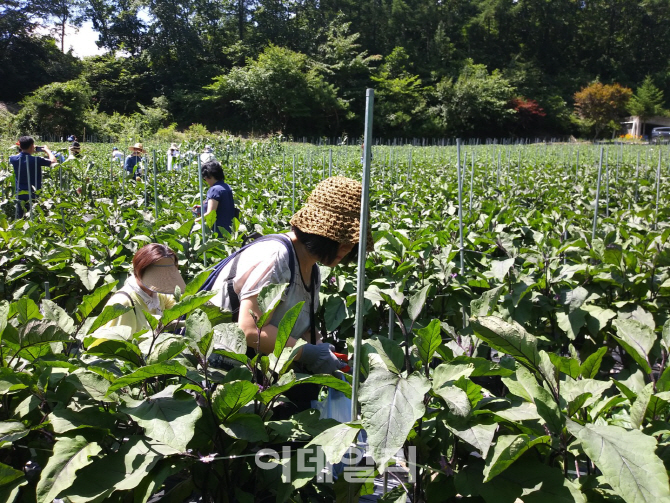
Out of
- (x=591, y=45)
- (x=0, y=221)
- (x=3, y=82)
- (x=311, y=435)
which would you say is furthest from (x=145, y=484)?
(x=591, y=45)

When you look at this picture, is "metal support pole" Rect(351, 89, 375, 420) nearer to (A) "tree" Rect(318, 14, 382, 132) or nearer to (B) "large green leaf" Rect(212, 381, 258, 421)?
(B) "large green leaf" Rect(212, 381, 258, 421)

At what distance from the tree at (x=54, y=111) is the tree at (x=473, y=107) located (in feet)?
88.6

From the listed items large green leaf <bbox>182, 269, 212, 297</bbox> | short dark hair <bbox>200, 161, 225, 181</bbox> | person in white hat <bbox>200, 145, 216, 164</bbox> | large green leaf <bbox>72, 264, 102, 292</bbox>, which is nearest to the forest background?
person in white hat <bbox>200, 145, 216, 164</bbox>

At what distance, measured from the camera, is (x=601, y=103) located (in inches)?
1922

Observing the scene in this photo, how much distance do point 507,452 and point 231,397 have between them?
578mm

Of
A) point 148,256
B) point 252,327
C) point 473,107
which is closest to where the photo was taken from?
point 252,327

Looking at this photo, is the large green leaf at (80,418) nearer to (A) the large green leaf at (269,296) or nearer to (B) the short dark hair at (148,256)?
(A) the large green leaf at (269,296)

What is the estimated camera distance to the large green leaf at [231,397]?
3.78ft

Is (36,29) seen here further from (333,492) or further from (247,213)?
(333,492)

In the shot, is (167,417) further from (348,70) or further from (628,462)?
(348,70)

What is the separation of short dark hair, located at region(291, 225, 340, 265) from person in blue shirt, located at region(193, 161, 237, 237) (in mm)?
2976

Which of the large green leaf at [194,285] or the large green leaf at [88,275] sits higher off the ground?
the large green leaf at [194,285]

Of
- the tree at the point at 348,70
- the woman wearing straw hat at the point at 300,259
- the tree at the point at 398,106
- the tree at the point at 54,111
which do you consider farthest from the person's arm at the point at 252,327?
the tree at the point at 348,70

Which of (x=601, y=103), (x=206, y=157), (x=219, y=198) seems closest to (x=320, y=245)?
A: (x=219, y=198)
